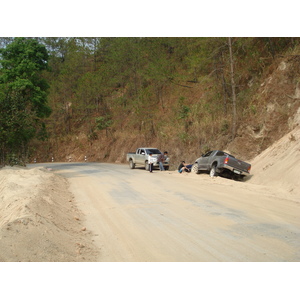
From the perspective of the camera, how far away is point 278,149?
17609 millimetres

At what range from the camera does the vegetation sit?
25062mm

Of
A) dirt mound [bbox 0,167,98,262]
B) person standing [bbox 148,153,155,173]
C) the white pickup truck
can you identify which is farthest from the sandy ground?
the white pickup truck

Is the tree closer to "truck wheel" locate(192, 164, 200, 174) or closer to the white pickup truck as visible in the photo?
the white pickup truck

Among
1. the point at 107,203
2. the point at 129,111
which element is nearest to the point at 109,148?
the point at 129,111

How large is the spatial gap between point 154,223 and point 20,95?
748 inches

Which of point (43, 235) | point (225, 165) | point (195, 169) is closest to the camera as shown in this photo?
point (43, 235)

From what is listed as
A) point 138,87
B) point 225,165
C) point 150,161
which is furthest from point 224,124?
point 138,87

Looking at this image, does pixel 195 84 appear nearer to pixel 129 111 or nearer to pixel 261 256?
pixel 129 111

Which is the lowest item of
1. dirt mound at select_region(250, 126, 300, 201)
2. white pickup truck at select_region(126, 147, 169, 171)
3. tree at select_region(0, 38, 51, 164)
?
white pickup truck at select_region(126, 147, 169, 171)

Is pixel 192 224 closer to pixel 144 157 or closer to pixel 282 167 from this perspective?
pixel 282 167

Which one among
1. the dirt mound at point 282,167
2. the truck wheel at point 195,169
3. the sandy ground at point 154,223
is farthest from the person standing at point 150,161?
the sandy ground at point 154,223

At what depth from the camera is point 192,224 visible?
7820 mm

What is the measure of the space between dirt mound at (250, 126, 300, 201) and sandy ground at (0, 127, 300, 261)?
8 cm

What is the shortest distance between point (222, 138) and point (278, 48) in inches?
338
